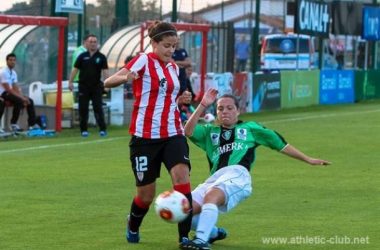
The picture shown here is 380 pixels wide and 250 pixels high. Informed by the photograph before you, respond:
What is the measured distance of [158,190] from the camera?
1280 centimetres

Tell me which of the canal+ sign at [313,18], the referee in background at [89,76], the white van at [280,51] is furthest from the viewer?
the white van at [280,51]

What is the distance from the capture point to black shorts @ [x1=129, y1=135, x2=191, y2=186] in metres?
8.81

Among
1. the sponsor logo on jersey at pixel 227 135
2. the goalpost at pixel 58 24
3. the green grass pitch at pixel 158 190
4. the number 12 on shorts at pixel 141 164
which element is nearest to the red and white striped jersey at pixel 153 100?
the number 12 on shorts at pixel 141 164

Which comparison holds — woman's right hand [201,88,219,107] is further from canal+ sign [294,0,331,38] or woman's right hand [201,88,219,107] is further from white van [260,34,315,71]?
white van [260,34,315,71]

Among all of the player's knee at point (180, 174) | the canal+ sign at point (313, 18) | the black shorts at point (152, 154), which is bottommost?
the player's knee at point (180, 174)

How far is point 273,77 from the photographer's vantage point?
102ft

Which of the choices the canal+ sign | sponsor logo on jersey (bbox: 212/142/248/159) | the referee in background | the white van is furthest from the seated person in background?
the white van

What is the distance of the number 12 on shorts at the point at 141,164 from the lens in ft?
28.9

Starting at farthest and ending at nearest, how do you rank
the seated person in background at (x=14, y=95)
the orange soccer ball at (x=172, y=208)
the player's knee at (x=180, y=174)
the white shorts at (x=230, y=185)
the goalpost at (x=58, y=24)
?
the seated person in background at (x=14, y=95), the goalpost at (x=58, y=24), the white shorts at (x=230, y=185), the player's knee at (x=180, y=174), the orange soccer ball at (x=172, y=208)

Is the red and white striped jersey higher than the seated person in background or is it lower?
higher

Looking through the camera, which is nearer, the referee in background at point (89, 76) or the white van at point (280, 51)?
the referee in background at point (89, 76)

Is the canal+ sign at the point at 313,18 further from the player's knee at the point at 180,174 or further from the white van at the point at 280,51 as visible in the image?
the player's knee at the point at 180,174

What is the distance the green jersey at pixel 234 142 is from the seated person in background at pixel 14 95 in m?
11.8

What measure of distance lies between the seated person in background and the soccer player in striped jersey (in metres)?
11.9
